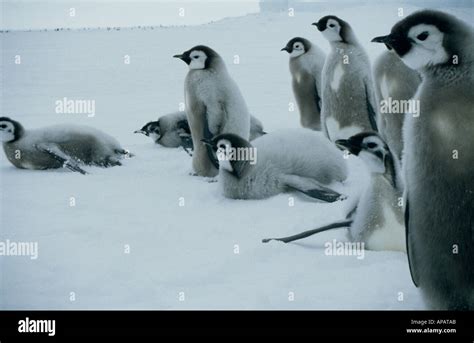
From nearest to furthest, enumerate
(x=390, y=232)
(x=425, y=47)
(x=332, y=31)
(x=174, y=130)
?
1. (x=425, y=47)
2. (x=390, y=232)
3. (x=332, y=31)
4. (x=174, y=130)

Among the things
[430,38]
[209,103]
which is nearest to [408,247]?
[430,38]

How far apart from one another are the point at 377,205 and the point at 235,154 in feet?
2.36

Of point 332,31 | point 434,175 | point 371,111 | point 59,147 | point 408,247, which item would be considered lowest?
point 408,247

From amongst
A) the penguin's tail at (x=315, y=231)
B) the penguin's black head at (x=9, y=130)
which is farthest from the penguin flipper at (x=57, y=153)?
the penguin's tail at (x=315, y=231)

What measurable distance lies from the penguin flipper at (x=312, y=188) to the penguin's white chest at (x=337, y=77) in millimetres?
649

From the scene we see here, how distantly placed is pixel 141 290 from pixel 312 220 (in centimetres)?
66

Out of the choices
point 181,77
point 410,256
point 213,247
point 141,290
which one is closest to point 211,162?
point 181,77

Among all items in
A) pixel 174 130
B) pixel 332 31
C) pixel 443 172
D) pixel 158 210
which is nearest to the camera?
pixel 443 172

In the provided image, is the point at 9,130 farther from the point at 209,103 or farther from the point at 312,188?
the point at 312,188

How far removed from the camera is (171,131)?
9.58 ft

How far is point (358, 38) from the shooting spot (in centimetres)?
253

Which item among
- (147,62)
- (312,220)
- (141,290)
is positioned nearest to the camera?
(141,290)
